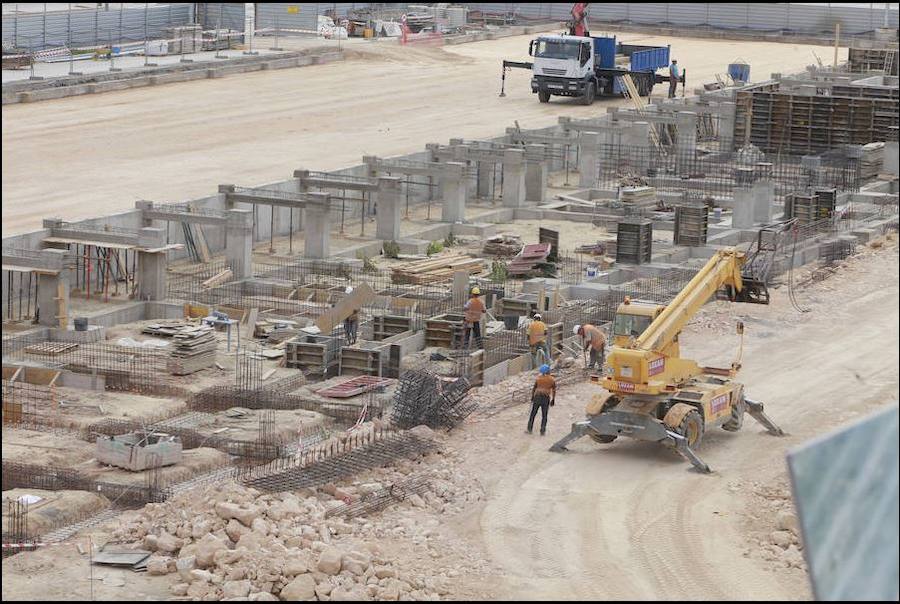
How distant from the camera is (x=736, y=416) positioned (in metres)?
22.2

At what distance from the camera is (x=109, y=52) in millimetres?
63250

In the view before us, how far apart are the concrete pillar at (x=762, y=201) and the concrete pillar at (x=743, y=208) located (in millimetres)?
528

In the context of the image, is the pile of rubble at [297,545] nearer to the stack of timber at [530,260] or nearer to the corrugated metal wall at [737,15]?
the stack of timber at [530,260]

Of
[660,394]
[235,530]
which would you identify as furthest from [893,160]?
[235,530]

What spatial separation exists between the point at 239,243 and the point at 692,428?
40.8 feet

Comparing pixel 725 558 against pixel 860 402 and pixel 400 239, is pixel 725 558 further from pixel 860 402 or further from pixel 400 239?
pixel 400 239

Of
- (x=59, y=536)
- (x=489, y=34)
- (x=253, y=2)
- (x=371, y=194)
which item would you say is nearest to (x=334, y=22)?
(x=253, y=2)

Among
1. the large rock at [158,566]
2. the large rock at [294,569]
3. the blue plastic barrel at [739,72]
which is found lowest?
the large rock at [158,566]

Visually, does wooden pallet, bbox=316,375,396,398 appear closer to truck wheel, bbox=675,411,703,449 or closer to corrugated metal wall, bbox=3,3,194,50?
truck wheel, bbox=675,411,703,449

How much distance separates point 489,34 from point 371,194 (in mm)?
43129

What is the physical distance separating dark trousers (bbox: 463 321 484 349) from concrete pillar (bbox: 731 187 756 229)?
1388cm

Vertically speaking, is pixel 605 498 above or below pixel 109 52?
below

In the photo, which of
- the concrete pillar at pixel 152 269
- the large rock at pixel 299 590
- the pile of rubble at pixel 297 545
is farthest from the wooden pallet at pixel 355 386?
the large rock at pixel 299 590

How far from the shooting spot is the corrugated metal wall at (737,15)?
280ft
